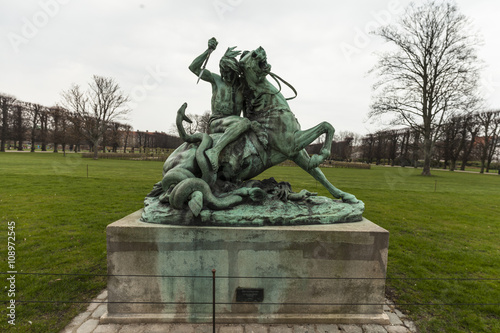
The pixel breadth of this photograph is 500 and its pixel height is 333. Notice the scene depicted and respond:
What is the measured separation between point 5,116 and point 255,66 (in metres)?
60.2

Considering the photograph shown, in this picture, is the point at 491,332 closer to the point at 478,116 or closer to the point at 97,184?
the point at 97,184

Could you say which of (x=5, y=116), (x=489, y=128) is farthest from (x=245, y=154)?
(x=5, y=116)

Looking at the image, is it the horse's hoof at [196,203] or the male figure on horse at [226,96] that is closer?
the horse's hoof at [196,203]

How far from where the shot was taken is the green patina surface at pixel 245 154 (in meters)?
3.50

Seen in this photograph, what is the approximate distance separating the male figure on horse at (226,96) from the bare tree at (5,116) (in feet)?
189

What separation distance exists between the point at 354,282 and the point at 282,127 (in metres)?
2.32

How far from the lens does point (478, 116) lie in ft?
133

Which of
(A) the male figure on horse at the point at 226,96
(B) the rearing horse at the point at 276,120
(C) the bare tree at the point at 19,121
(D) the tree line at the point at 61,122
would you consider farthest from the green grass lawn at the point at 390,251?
(C) the bare tree at the point at 19,121

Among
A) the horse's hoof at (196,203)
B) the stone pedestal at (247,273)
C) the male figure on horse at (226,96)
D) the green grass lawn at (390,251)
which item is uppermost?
the male figure on horse at (226,96)

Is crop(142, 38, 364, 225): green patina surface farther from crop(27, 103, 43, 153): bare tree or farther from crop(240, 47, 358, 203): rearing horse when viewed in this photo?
crop(27, 103, 43, 153): bare tree

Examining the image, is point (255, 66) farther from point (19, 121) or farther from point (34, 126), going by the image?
point (34, 126)

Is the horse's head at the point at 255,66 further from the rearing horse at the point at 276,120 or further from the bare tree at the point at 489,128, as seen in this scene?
the bare tree at the point at 489,128

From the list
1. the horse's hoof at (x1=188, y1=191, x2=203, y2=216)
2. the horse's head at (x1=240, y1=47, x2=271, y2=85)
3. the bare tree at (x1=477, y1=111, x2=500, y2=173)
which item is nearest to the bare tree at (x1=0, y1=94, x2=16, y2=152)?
the horse's head at (x1=240, y1=47, x2=271, y2=85)

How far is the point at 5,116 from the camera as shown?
45594 mm
